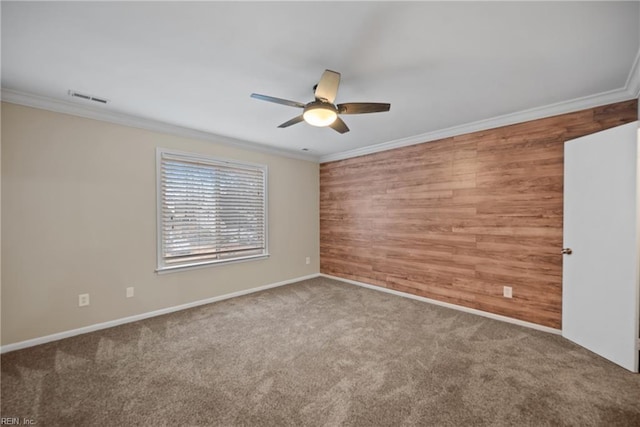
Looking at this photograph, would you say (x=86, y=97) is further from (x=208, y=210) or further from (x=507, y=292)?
(x=507, y=292)

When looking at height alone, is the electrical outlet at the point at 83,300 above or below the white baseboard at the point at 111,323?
above

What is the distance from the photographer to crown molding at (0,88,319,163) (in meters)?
2.48

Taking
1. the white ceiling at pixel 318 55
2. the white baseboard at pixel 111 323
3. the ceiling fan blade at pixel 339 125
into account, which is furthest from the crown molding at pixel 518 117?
the white baseboard at pixel 111 323

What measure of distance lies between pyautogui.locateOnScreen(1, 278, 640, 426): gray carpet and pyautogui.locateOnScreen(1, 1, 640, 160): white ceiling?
7.94 feet

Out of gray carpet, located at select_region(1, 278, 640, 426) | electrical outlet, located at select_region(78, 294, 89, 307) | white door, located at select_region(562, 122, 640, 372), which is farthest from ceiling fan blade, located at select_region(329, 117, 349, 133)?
electrical outlet, located at select_region(78, 294, 89, 307)

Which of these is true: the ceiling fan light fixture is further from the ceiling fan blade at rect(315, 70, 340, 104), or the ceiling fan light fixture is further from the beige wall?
the beige wall

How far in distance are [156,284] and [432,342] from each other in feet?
10.8

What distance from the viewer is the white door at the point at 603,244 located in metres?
2.14

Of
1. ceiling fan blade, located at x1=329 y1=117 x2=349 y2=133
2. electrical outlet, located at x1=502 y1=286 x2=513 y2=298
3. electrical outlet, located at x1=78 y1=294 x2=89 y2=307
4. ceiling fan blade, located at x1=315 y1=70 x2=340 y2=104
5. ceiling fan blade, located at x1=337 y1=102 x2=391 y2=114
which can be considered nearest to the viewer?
ceiling fan blade, located at x1=315 y1=70 x2=340 y2=104

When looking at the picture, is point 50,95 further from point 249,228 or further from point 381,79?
point 381,79

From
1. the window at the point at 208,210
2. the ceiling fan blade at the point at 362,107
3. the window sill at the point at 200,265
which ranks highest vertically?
the ceiling fan blade at the point at 362,107

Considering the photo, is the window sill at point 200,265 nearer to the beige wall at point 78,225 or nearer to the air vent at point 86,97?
the beige wall at point 78,225

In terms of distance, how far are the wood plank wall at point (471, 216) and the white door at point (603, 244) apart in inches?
6.8

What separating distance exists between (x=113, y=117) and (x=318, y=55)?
8.41 feet
